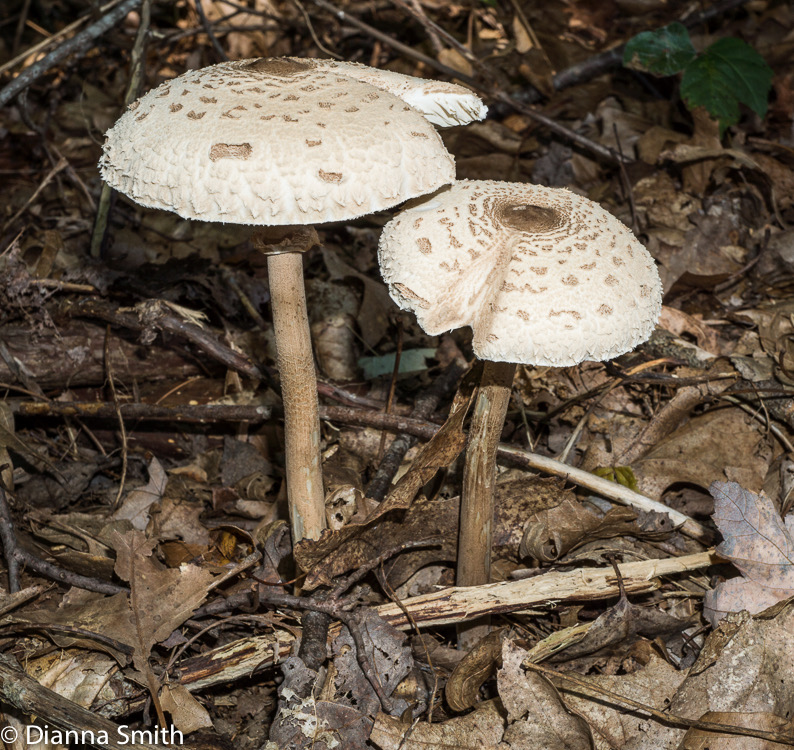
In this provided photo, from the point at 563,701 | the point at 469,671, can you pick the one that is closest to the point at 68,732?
the point at 469,671

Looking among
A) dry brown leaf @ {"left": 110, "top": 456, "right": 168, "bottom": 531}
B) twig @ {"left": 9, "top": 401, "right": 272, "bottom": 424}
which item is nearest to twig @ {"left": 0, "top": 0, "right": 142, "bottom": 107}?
twig @ {"left": 9, "top": 401, "right": 272, "bottom": 424}

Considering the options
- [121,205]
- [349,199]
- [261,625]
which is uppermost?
[349,199]

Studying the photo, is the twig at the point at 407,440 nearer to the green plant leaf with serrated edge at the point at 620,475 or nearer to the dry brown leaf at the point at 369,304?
the dry brown leaf at the point at 369,304

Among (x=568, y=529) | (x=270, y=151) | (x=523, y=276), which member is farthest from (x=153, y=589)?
(x=523, y=276)

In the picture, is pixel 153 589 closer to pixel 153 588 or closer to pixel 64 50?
pixel 153 588

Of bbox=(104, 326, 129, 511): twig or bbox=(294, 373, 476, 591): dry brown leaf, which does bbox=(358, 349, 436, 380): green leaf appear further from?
bbox=(104, 326, 129, 511): twig

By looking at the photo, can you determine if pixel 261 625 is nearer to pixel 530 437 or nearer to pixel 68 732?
pixel 68 732

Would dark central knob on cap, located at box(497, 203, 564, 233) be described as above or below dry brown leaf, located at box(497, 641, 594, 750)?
above

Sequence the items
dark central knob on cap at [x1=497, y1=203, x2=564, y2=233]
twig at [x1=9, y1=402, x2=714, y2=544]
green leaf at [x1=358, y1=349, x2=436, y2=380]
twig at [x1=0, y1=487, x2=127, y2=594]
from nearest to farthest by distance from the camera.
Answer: dark central knob on cap at [x1=497, y1=203, x2=564, y2=233]
twig at [x1=0, y1=487, x2=127, y2=594]
twig at [x1=9, y1=402, x2=714, y2=544]
green leaf at [x1=358, y1=349, x2=436, y2=380]
